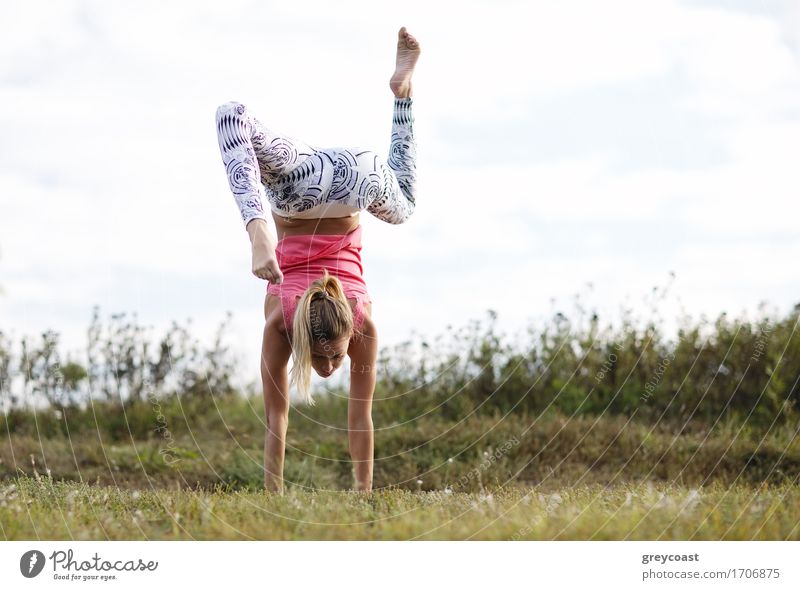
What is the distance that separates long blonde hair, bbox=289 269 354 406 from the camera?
4.40 m

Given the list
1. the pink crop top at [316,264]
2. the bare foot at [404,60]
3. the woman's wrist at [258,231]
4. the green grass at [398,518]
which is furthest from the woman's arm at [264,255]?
the bare foot at [404,60]

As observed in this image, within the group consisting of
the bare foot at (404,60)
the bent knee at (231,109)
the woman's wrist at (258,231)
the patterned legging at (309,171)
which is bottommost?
the woman's wrist at (258,231)

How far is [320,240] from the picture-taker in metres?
4.85

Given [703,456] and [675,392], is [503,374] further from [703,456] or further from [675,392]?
[703,456]

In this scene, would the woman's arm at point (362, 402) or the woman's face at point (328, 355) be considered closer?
the woman's face at point (328, 355)

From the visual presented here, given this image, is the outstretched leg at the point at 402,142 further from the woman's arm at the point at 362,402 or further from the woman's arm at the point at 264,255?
the woman's arm at the point at 264,255

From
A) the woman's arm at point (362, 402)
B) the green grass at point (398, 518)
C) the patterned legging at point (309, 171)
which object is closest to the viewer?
the green grass at point (398, 518)

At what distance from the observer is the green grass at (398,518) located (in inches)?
138

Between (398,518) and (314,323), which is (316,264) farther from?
(398,518)

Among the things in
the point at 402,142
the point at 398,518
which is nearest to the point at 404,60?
the point at 402,142

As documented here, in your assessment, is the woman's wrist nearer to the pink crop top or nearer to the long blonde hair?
the long blonde hair

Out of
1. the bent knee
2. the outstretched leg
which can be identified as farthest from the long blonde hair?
the bent knee

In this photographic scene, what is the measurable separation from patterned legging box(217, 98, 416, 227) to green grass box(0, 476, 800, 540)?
128cm

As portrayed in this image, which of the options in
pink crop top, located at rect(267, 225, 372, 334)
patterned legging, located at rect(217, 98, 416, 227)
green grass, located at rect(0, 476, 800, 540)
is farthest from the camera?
pink crop top, located at rect(267, 225, 372, 334)
